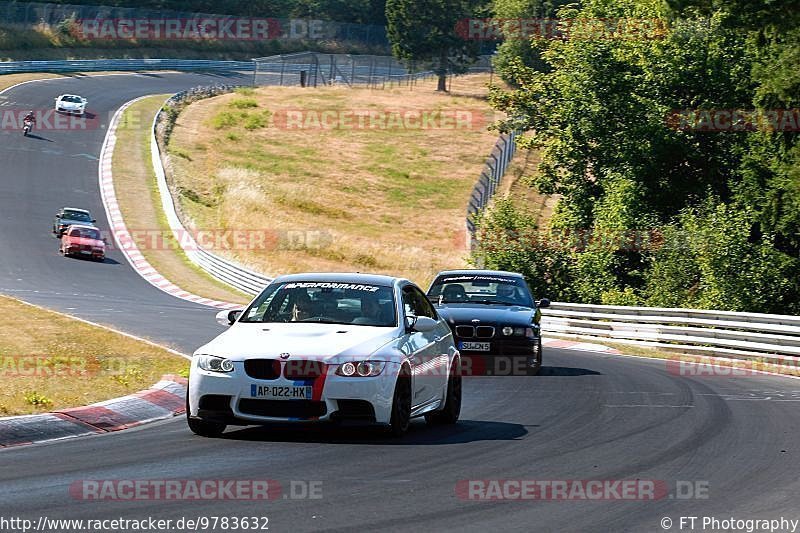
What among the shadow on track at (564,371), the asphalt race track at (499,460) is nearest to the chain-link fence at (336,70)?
the shadow on track at (564,371)

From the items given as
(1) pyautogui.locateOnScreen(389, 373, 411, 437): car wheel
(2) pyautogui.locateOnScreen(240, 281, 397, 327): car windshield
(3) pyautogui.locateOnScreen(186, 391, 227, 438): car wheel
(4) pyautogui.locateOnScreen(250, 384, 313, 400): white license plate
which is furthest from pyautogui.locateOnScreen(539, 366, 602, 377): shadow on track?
(4) pyautogui.locateOnScreen(250, 384, 313, 400): white license plate

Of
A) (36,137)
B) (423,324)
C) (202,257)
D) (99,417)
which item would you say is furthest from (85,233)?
(423,324)

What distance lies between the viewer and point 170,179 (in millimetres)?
55375

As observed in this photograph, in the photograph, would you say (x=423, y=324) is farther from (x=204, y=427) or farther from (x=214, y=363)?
(x=204, y=427)

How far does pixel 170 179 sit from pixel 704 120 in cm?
2532

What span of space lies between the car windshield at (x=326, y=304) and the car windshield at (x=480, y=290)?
7.31m

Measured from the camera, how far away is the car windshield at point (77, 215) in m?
44.5

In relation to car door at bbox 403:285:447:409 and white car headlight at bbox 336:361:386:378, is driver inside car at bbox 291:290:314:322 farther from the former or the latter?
white car headlight at bbox 336:361:386:378

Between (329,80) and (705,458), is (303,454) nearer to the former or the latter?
(705,458)

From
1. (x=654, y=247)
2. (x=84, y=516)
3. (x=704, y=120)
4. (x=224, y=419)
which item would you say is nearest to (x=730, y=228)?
(x=654, y=247)

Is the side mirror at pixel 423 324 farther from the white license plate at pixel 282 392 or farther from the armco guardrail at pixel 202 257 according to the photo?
the armco guardrail at pixel 202 257

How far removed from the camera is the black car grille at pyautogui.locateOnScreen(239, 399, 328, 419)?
10391 mm

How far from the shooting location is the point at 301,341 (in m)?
10.7

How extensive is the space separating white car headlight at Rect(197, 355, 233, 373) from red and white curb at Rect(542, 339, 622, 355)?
645 inches
